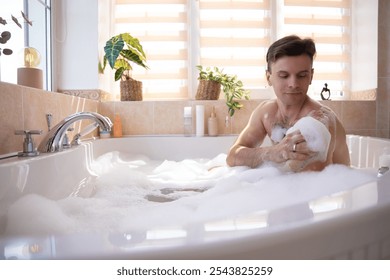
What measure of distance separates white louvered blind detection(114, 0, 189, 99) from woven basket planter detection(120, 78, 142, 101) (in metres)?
0.27

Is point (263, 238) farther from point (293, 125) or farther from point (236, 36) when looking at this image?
point (236, 36)

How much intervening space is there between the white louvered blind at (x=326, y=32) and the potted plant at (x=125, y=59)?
122cm

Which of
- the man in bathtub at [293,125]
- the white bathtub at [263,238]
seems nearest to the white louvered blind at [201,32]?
the man in bathtub at [293,125]

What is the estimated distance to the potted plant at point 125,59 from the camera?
191 cm

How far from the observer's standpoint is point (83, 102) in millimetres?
1752

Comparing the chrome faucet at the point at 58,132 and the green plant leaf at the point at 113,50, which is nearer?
the chrome faucet at the point at 58,132

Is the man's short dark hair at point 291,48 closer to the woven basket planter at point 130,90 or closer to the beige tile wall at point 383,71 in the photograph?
the woven basket planter at point 130,90

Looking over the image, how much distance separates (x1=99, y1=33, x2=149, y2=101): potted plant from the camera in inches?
75.0

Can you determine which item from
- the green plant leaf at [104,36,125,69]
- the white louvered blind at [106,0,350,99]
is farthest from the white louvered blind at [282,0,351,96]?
the green plant leaf at [104,36,125,69]

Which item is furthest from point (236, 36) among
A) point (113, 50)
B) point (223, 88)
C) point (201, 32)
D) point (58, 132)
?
point (58, 132)

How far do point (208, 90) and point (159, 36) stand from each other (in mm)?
626

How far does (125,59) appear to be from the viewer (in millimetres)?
2121

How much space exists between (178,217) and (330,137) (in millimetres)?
842

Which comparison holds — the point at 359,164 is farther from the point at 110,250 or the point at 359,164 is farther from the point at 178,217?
the point at 110,250
